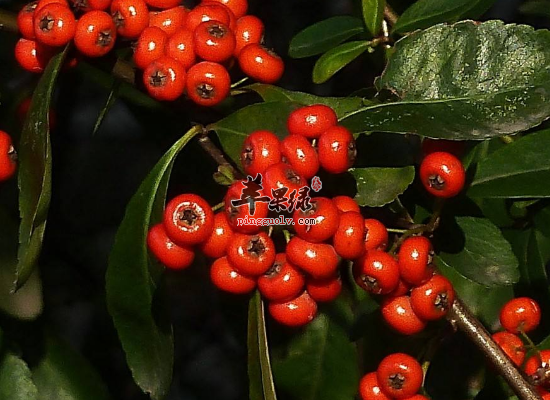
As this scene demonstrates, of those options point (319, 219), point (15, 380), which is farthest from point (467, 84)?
point (15, 380)

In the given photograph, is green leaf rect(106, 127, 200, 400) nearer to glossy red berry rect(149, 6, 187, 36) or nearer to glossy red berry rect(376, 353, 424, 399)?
glossy red berry rect(149, 6, 187, 36)

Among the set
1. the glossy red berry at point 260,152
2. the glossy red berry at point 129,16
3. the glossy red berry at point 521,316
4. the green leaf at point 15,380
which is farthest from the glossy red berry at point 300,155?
the green leaf at point 15,380

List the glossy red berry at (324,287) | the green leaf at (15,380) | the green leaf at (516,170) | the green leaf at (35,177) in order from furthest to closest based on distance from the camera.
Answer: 1. the green leaf at (15,380)
2. the green leaf at (516,170)
3. the glossy red berry at (324,287)
4. the green leaf at (35,177)

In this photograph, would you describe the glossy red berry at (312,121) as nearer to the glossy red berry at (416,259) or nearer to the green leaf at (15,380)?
the glossy red berry at (416,259)

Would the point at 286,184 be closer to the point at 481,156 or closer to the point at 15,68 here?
the point at 481,156

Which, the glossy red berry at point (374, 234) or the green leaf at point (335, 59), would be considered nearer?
the glossy red berry at point (374, 234)

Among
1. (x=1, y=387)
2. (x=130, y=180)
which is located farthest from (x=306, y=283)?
(x=130, y=180)
